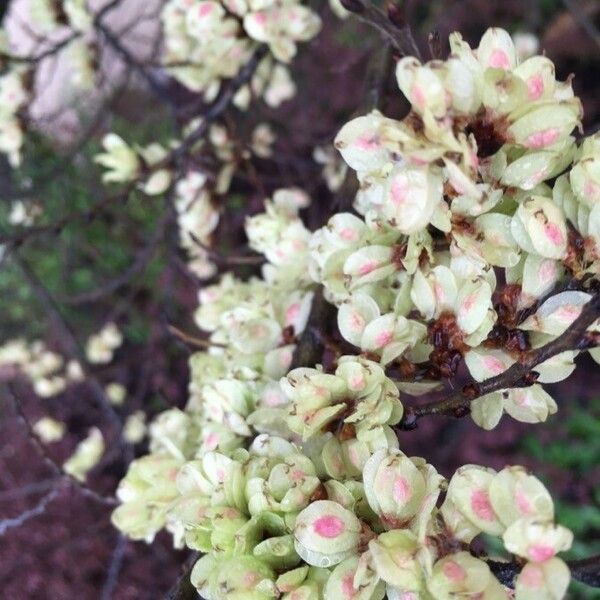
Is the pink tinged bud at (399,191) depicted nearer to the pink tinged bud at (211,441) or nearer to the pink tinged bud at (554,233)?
the pink tinged bud at (554,233)

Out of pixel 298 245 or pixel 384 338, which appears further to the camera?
pixel 298 245

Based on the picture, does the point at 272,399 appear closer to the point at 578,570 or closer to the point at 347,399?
the point at 347,399

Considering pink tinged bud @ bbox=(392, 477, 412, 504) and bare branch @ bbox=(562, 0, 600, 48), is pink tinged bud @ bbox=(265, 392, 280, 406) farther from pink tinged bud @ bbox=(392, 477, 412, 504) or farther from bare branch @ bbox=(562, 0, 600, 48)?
bare branch @ bbox=(562, 0, 600, 48)

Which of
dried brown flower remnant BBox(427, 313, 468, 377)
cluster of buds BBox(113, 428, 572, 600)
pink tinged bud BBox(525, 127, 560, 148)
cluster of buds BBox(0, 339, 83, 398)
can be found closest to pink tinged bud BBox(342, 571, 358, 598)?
cluster of buds BBox(113, 428, 572, 600)

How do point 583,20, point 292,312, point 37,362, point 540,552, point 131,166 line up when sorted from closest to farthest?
point 540,552, point 292,312, point 131,166, point 583,20, point 37,362

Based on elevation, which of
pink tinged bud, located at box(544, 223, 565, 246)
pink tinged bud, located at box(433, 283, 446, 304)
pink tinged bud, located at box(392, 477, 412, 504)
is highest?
pink tinged bud, located at box(544, 223, 565, 246)

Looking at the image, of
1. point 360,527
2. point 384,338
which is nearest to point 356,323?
point 384,338
